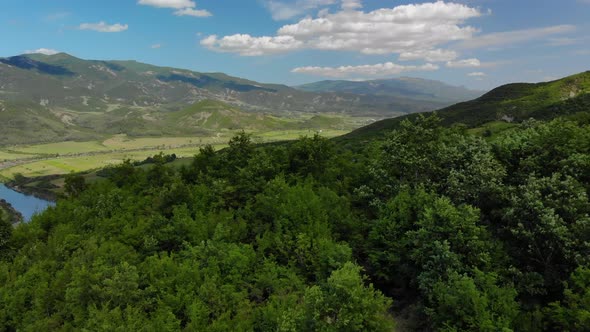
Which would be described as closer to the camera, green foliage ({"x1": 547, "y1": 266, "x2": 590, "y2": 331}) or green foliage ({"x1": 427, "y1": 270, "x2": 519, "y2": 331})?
green foliage ({"x1": 547, "y1": 266, "x2": 590, "y2": 331})

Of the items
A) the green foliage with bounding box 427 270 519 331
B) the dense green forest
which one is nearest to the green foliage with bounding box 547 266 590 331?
the dense green forest

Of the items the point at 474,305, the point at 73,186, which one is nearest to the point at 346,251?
the point at 474,305

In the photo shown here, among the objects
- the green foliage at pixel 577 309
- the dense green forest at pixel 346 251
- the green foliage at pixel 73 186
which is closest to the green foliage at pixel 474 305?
the dense green forest at pixel 346 251

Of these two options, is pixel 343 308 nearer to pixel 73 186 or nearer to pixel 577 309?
pixel 577 309

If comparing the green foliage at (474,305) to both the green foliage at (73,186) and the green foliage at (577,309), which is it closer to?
the green foliage at (577,309)

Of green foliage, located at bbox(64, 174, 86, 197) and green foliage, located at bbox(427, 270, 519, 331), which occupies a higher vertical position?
green foliage, located at bbox(64, 174, 86, 197)

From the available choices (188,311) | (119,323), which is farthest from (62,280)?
(188,311)

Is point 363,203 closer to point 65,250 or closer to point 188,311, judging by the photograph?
point 188,311

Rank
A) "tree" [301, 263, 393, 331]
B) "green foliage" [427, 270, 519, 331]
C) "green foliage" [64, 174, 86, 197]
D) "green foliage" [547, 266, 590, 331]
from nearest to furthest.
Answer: "green foliage" [547, 266, 590, 331], "tree" [301, 263, 393, 331], "green foliage" [427, 270, 519, 331], "green foliage" [64, 174, 86, 197]

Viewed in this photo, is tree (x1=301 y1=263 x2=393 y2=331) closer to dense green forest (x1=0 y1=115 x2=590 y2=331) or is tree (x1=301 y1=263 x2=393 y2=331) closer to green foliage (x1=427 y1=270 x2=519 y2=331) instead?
dense green forest (x1=0 y1=115 x2=590 y2=331)
